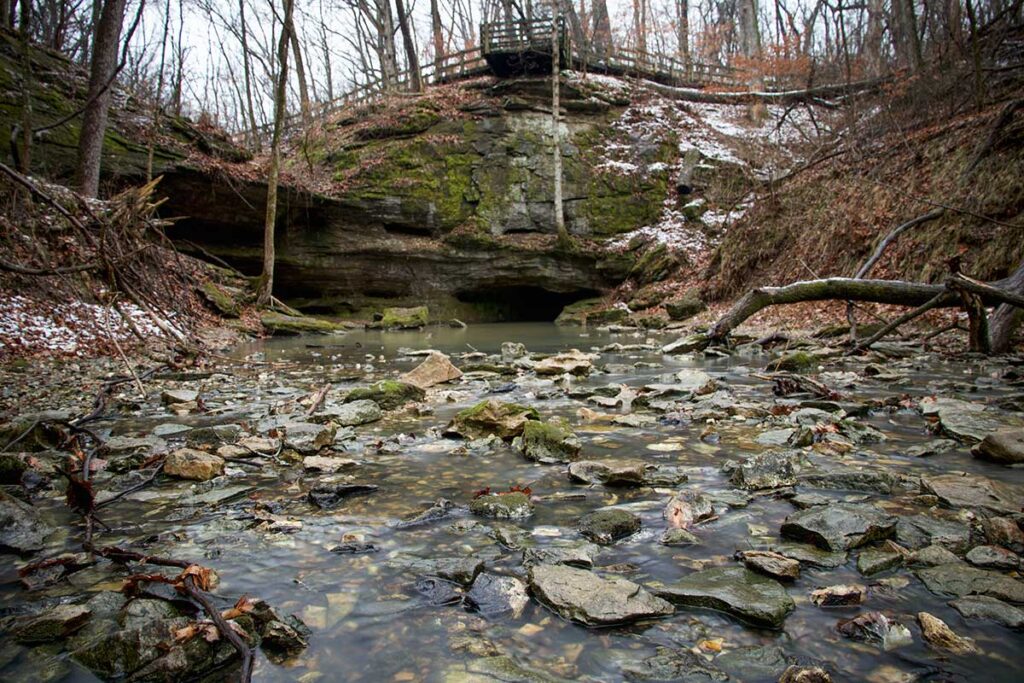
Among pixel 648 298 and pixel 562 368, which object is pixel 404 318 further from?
pixel 562 368

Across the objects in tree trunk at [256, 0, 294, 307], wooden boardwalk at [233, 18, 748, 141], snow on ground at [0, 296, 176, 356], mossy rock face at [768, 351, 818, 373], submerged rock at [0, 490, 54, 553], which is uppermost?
wooden boardwalk at [233, 18, 748, 141]

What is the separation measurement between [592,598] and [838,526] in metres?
1.16

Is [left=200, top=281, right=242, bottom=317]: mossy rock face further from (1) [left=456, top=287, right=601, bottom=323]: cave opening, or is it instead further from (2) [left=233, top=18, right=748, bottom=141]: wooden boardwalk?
(2) [left=233, top=18, right=748, bottom=141]: wooden boardwalk

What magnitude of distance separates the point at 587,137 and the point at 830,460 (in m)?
22.3

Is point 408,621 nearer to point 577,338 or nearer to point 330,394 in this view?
point 330,394

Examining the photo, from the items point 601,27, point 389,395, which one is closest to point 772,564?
point 389,395

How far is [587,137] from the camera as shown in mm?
23500

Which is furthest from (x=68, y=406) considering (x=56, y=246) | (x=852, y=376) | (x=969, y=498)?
(x=852, y=376)

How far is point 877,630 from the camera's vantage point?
1.65 metres

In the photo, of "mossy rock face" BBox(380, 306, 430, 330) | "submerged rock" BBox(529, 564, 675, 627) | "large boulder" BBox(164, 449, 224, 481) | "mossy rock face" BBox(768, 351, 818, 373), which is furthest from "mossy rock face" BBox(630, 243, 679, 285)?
"submerged rock" BBox(529, 564, 675, 627)

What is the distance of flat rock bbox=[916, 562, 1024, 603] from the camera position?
5.89 feet

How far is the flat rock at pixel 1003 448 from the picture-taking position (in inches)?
122

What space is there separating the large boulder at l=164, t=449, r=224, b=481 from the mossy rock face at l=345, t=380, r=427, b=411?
84.7 inches

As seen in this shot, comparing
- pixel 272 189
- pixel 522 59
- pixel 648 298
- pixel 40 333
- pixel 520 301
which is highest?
pixel 522 59
